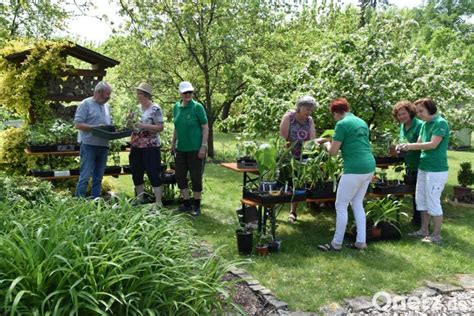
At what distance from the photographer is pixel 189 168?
5914mm

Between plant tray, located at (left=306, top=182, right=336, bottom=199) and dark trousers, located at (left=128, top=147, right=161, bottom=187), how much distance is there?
6.63ft

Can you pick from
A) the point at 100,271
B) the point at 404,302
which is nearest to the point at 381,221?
the point at 404,302

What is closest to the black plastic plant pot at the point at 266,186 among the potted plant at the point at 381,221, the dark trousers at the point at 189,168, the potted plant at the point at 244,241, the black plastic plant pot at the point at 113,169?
the potted plant at the point at 244,241

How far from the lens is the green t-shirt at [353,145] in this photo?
444 cm

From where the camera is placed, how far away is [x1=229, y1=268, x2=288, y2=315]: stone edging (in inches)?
130

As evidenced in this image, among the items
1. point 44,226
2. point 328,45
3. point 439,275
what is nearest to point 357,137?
point 439,275

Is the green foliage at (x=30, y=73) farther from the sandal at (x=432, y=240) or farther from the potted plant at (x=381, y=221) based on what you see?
the sandal at (x=432, y=240)

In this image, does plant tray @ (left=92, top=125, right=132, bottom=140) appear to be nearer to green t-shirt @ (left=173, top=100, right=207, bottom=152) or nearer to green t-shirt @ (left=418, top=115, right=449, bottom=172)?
green t-shirt @ (left=173, top=100, right=207, bottom=152)

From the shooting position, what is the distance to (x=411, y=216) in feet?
20.8

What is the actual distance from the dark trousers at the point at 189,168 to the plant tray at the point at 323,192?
159cm

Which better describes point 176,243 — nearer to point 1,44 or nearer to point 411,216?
point 411,216

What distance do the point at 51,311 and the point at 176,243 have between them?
3.60ft

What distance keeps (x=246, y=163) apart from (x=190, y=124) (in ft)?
3.10

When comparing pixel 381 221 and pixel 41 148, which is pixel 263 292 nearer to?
pixel 381 221
